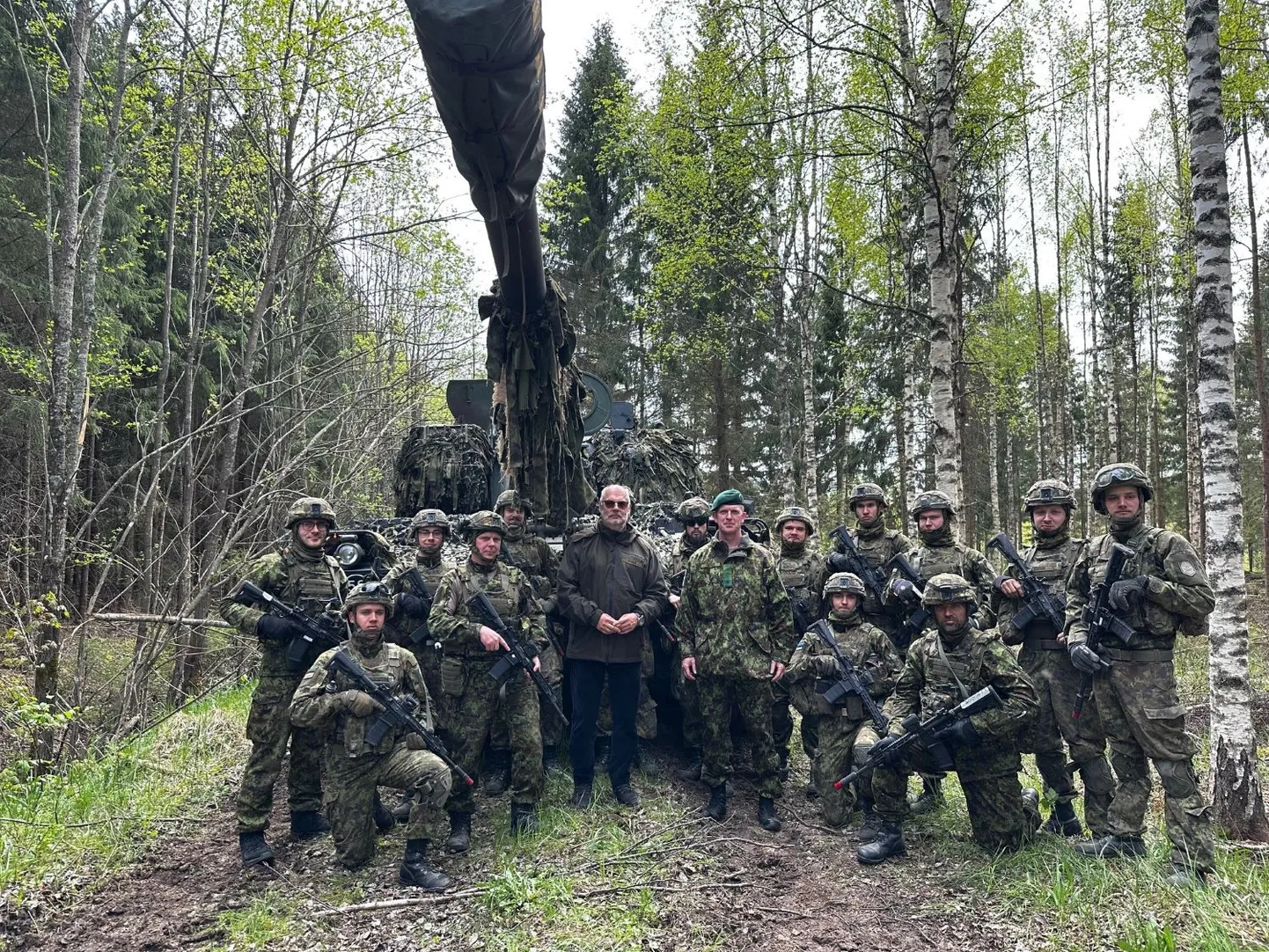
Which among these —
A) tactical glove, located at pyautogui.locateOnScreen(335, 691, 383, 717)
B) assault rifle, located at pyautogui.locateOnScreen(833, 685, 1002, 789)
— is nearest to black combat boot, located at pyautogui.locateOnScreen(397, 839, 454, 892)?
tactical glove, located at pyautogui.locateOnScreen(335, 691, 383, 717)

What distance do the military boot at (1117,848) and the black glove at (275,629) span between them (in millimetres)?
4655

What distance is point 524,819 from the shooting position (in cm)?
500

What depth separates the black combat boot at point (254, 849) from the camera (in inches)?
185

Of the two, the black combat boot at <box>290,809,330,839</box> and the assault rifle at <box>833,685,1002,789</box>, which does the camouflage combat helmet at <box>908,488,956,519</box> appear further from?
the black combat boot at <box>290,809,330,839</box>

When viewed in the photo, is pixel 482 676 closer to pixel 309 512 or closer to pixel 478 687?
pixel 478 687

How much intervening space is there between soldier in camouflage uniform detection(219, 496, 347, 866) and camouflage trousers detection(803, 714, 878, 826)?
10.4 feet

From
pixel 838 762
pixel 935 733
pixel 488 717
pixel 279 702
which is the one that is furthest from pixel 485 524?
pixel 935 733

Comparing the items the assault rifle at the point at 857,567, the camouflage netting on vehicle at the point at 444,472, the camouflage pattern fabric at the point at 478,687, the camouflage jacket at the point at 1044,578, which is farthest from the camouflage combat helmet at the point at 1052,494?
the camouflage netting on vehicle at the point at 444,472

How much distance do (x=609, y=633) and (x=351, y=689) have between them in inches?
62.1

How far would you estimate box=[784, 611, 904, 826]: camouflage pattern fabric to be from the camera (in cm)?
520

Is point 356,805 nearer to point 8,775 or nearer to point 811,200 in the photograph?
point 8,775

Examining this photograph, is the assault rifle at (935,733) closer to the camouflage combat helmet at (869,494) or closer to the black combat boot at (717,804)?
the black combat boot at (717,804)

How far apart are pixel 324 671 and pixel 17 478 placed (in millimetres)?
8744

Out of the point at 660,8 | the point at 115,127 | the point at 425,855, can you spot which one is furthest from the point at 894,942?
the point at 660,8
